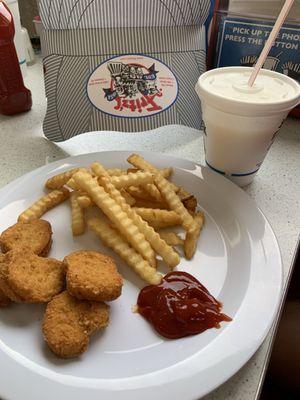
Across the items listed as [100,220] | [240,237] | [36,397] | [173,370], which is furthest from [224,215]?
[36,397]

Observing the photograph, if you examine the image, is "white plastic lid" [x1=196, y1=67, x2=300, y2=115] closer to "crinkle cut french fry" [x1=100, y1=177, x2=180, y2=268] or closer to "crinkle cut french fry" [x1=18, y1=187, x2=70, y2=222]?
"crinkle cut french fry" [x1=100, y1=177, x2=180, y2=268]

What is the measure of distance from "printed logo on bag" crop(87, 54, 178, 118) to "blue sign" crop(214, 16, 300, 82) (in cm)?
27

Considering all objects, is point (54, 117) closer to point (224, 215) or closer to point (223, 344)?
point (224, 215)

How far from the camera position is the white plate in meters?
0.58

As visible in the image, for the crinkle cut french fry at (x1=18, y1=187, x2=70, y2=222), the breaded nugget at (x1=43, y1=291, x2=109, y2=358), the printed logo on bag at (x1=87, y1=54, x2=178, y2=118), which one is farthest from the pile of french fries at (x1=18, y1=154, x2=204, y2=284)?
the printed logo on bag at (x1=87, y1=54, x2=178, y2=118)

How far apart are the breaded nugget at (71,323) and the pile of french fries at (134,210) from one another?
14 centimetres

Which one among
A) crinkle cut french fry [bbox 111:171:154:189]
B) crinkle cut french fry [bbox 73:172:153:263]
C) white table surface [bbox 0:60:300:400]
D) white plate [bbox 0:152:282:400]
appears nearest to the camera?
white plate [bbox 0:152:282:400]

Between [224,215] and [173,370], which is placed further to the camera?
[224,215]

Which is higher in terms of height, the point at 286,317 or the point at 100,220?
the point at 100,220

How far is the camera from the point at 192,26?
1.20m

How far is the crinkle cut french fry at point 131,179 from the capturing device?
907 millimetres

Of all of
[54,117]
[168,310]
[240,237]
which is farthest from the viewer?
[54,117]

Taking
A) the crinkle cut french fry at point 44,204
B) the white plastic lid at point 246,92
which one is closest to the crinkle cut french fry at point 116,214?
the crinkle cut french fry at point 44,204

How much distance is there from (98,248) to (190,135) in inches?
24.9
